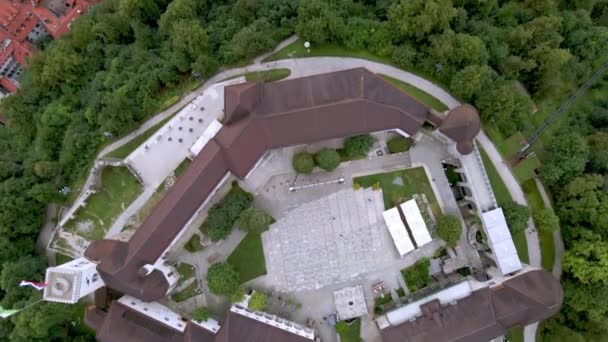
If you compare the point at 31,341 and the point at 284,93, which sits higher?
the point at 284,93

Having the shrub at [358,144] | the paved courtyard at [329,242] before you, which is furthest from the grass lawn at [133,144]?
the shrub at [358,144]

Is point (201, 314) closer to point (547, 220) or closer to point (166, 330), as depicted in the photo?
point (166, 330)

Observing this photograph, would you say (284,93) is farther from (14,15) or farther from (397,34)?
(14,15)

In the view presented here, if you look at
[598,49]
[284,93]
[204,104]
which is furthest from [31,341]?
[598,49]

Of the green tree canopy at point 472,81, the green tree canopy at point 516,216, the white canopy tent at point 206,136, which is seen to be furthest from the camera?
the white canopy tent at point 206,136

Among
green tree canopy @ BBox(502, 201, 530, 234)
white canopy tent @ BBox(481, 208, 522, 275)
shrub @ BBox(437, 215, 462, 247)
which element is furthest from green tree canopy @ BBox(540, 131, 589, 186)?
shrub @ BBox(437, 215, 462, 247)

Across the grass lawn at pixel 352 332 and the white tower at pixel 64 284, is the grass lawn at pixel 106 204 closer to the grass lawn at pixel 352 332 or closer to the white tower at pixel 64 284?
the white tower at pixel 64 284
